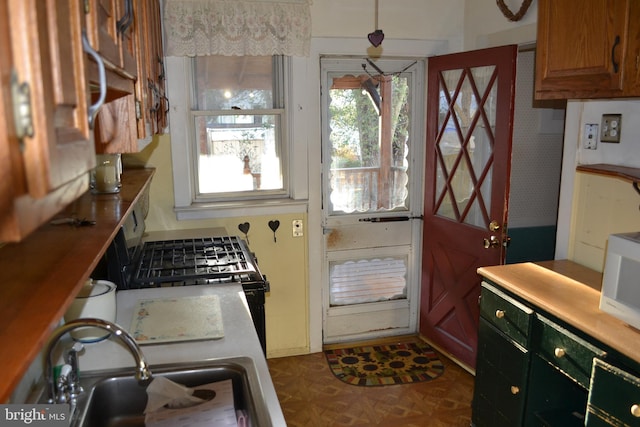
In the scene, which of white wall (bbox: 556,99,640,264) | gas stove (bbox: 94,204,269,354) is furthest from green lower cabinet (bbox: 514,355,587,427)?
gas stove (bbox: 94,204,269,354)

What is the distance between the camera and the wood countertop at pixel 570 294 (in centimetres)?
177

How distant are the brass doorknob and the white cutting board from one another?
1680mm

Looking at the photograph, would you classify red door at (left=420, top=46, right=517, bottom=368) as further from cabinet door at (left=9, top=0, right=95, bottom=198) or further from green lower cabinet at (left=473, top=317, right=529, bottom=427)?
cabinet door at (left=9, top=0, right=95, bottom=198)

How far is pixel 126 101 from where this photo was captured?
1329 mm

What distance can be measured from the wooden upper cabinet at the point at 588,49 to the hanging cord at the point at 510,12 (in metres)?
0.64

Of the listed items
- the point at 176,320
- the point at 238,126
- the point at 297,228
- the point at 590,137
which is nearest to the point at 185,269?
the point at 176,320

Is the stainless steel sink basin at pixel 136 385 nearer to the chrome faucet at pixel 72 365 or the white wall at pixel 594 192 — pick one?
the chrome faucet at pixel 72 365

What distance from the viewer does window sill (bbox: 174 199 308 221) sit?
3.27 meters

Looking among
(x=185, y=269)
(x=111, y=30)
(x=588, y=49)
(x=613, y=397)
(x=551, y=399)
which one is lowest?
(x=551, y=399)

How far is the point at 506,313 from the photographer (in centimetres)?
229

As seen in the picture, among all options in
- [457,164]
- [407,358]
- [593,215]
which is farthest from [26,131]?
[407,358]

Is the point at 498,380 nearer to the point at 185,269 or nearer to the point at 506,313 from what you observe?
the point at 506,313

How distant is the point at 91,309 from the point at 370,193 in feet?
7.57

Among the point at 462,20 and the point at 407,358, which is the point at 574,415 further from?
the point at 462,20
